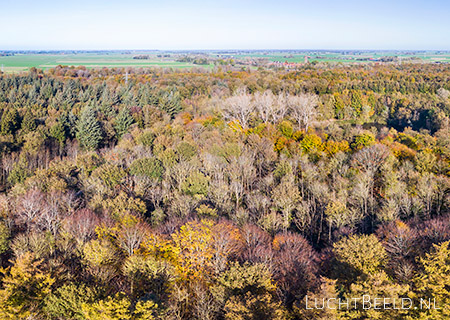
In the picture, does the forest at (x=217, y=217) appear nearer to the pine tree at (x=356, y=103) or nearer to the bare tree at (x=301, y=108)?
the bare tree at (x=301, y=108)

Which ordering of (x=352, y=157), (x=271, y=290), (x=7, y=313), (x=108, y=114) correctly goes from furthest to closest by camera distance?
(x=108, y=114)
(x=352, y=157)
(x=271, y=290)
(x=7, y=313)

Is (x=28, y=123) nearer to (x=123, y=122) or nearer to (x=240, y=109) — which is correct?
(x=123, y=122)

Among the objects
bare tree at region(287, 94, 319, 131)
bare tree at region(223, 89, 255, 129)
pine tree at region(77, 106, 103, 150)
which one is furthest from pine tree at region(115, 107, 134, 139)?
bare tree at region(287, 94, 319, 131)

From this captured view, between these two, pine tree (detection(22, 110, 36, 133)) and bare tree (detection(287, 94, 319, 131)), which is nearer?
bare tree (detection(287, 94, 319, 131))

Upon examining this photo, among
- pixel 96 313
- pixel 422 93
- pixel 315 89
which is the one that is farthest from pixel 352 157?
pixel 422 93

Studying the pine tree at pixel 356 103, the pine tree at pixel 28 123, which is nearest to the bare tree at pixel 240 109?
the pine tree at pixel 28 123

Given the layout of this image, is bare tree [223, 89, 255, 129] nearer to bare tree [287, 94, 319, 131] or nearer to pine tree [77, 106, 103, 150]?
bare tree [287, 94, 319, 131]

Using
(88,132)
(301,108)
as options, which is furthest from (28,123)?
(301,108)

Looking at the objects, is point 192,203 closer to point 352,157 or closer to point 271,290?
point 271,290
